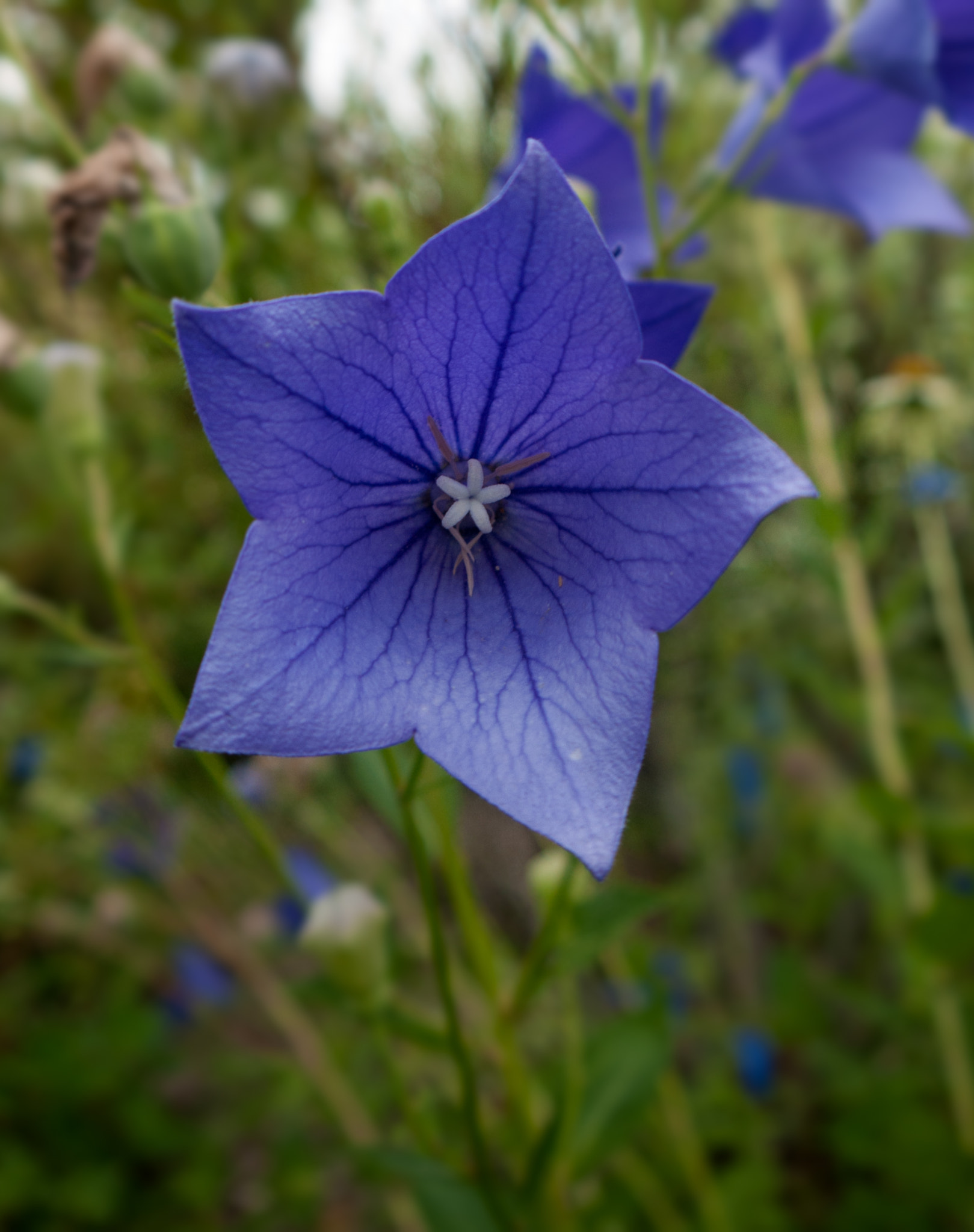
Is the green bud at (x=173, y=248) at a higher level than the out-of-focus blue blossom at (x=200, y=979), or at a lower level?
higher

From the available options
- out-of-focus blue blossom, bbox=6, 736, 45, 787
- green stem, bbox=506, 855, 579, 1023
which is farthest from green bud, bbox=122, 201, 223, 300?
out-of-focus blue blossom, bbox=6, 736, 45, 787

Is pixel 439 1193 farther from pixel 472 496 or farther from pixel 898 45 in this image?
pixel 898 45

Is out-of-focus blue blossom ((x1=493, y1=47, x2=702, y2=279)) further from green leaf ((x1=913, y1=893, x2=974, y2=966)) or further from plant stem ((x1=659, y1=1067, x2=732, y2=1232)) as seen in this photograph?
plant stem ((x1=659, y1=1067, x2=732, y2=1232))

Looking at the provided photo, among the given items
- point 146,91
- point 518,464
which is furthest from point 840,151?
point 146,91

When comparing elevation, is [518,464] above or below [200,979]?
above

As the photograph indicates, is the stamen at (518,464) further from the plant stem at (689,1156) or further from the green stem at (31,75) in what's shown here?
the plant stem at (689,1156)

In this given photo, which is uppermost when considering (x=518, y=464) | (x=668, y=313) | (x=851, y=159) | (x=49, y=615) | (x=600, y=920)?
(x=851, y=159)

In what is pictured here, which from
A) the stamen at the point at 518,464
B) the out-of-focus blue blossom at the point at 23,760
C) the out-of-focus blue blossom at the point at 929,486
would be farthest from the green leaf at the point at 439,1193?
the out-of-focus blue blossom at the point at 929,486
